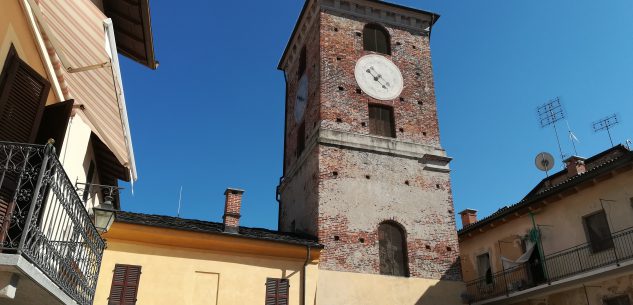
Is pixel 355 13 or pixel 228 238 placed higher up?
pixel 355 13

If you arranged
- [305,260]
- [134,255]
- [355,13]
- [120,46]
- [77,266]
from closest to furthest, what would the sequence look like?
1. [77,266]
2. [120,46]
3. [134,255]
4. [305,260]
5. [355,13]

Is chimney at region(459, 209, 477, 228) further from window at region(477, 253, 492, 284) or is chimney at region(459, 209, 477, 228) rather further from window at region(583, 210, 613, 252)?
window at region(583, 210, 613, 252)

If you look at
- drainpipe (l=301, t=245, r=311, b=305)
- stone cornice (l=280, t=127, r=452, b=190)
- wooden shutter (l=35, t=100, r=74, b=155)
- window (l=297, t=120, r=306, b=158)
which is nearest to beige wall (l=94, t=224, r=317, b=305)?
drainpipe (l=301, t=245, r=311, b=305)

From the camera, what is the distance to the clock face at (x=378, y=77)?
1897cm

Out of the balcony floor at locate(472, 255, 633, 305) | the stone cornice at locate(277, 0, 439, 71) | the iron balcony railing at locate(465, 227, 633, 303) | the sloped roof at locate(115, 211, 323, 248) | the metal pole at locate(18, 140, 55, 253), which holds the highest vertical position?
the stone cornice at locate(277, 0, 439, 71)

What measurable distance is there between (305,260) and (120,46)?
777cm

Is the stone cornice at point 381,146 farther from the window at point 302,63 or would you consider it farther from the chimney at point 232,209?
the window at point 302,63

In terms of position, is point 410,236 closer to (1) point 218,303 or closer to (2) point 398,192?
(2) point 398,192

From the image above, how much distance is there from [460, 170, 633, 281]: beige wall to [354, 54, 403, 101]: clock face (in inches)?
249

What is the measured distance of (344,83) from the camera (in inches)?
733

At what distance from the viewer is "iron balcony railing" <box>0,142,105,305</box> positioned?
4.77m

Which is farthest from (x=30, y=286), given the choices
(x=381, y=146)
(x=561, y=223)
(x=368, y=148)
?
(x=561, y=223)

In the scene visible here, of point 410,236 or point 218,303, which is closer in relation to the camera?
point 218,303

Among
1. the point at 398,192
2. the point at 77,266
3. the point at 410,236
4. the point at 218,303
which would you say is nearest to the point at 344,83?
the point at 398,192
